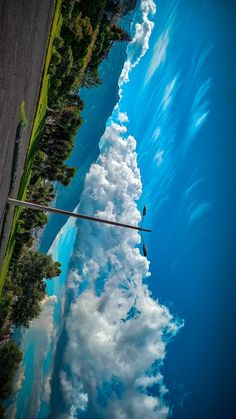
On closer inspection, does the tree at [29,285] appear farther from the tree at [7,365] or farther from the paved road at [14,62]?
the paved road at [14,62]

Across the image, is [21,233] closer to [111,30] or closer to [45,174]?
[45,174]

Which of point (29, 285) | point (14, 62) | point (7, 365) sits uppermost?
point (29, 285)

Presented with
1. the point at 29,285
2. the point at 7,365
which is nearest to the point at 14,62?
the point at 29,285

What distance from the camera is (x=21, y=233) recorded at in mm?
52688

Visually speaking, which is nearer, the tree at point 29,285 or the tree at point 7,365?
the tree at point 7,365

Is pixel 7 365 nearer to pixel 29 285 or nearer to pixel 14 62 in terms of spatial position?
pixel 29 285

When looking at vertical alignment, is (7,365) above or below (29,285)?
below

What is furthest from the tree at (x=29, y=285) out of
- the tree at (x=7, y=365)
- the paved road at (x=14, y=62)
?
the paved road at (x=14, y=62)

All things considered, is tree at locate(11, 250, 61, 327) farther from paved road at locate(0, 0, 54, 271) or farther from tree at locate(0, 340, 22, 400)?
paved road at locate(0, 0, 54, 271)

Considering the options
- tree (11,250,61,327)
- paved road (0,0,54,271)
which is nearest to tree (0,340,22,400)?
tree (11,250,61,327)

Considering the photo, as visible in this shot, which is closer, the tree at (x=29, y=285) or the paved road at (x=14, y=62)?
the paved road at (x=14, y=62)

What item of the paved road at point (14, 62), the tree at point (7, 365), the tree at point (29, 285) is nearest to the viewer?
the paved road at point (14, 62)

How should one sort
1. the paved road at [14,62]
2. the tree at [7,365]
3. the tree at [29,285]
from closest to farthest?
the paved road at [14,62] < the tree at [7,365] < the tree at [29,285]

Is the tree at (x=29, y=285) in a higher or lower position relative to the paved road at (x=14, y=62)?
higher
